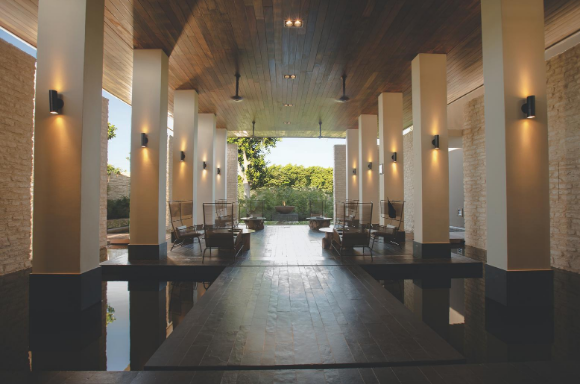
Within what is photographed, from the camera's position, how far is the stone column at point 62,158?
3.43 m

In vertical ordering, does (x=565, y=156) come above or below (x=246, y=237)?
above

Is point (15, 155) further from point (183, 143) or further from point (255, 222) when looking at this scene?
point (255, 222)

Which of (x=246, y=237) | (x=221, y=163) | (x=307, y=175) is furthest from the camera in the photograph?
(x=307, y=175)

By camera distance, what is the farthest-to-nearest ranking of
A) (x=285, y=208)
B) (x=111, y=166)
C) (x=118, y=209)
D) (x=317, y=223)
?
(x=285, y=208), (x=111, y=166), (x=118, y=209), (x=317, y=223)

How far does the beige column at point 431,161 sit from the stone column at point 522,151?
179 centimetres

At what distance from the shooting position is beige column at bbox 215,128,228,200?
11078mm

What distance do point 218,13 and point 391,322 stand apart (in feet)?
14.6

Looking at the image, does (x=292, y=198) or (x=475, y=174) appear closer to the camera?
(x=475, y=174)

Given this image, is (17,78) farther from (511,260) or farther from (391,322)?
(511,260)

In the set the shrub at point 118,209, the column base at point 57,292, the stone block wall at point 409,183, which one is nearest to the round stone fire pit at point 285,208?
the stone block wall at point 409,183

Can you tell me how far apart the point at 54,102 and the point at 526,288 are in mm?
5792

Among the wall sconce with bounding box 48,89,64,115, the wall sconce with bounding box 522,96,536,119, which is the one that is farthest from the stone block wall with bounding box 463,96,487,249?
the wall sconce with bounding box 48,89,64,115

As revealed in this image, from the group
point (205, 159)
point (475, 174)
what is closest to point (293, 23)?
point (205, 159)

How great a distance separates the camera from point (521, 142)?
3.61 metres
